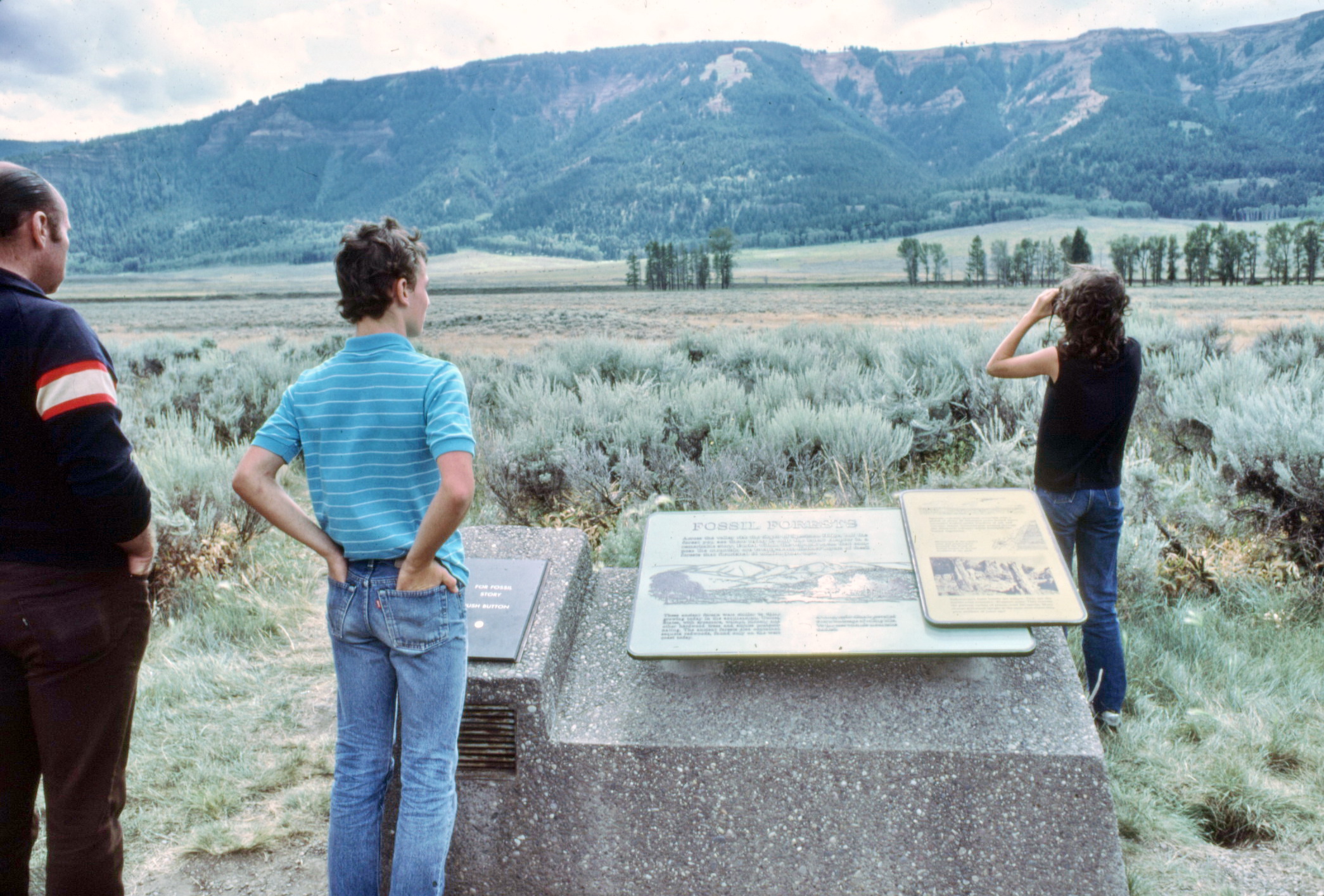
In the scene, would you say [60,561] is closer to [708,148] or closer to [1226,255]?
[1226,255]

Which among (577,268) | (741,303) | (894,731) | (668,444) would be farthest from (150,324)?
(894,731)

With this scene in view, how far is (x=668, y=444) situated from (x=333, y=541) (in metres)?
4.01

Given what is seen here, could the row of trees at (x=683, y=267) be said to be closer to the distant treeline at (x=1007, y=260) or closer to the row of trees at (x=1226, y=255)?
the distant treeline at (x=1007, y=260)

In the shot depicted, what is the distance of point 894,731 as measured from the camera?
2.29m

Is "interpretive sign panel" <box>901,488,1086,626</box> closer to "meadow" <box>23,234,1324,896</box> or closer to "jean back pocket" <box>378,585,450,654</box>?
"meadow" <box>23,234,1324,896</box>

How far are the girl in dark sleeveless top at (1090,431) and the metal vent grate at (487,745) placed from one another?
6.97 ft

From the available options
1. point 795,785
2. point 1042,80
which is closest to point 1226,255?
point 1042,80

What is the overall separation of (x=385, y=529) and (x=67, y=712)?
871 millimetres

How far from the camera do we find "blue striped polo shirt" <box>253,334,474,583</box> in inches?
67.8

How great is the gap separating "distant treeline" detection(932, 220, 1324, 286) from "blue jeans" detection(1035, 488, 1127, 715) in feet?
23.0

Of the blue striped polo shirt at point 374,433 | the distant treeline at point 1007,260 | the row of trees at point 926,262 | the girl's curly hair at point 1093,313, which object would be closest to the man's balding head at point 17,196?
the blue striped polo shirt at point 374,433

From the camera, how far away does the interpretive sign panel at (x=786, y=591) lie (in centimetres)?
236

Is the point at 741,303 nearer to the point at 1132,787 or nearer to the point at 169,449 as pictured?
the point at 169,449

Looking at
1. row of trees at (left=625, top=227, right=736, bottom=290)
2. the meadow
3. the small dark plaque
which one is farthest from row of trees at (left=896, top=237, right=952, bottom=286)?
the small dark plaque
